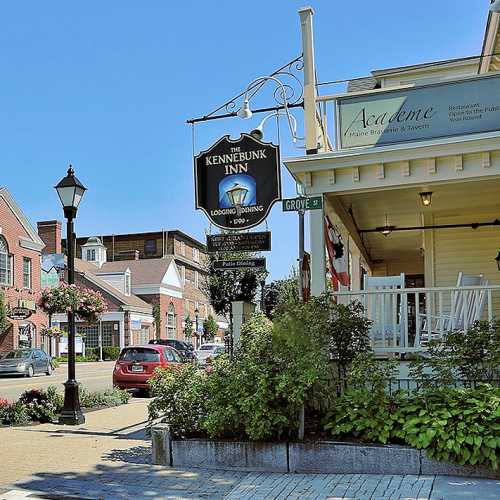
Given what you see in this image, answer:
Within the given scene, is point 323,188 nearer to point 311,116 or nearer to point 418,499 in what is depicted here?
point 311,116

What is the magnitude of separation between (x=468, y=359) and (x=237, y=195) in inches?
158

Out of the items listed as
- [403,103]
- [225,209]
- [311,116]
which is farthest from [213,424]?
[403,103]

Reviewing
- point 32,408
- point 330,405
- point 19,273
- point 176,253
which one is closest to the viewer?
point 330,405

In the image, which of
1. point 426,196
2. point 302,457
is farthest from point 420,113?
point 302,457

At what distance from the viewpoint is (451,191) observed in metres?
10.9

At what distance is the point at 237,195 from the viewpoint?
31.7 ft

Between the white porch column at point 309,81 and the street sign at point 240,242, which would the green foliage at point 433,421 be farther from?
the white porch column at point 309,81

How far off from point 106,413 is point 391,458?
7478 mm

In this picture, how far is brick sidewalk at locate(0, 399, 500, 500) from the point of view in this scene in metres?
6.21

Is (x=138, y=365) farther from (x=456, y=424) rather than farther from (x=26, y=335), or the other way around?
(x=26, y=335)

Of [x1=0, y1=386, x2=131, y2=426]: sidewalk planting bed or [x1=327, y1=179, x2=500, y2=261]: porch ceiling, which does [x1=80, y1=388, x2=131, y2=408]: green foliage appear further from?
[x1=327, y1=179, x2=500, y2=261]: porch ceiling

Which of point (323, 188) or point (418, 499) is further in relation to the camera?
point (323, 188)

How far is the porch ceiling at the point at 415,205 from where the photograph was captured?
1062 cm

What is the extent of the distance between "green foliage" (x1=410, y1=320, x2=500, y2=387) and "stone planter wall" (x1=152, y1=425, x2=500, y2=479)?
1002 mm
